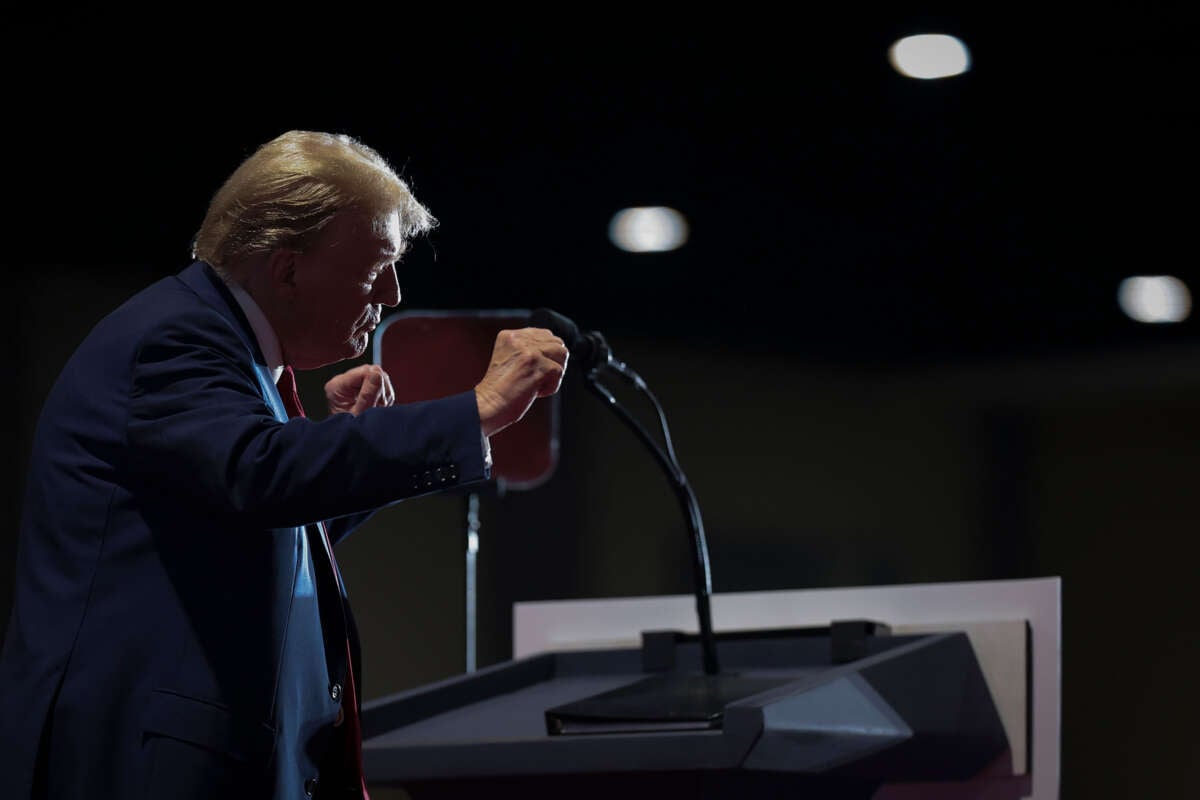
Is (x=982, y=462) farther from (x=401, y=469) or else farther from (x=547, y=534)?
(x=401, y=469)

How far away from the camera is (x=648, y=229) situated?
9.80 feet

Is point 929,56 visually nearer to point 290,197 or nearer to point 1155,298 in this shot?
point 1155,298

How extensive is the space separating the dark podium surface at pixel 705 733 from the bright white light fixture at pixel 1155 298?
2.04 feet

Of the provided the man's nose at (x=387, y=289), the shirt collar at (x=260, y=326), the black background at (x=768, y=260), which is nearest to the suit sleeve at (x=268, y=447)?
the shirt collar at (x=260, y=326)

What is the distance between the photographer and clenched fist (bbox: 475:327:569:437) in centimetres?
136

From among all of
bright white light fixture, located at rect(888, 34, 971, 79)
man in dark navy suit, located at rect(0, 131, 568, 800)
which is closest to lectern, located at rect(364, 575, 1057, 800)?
man in dark navy suit, located at rect(0, 131, 568, 800)

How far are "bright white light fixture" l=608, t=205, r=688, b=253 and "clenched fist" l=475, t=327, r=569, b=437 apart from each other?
1544mm

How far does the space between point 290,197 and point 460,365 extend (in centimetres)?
123

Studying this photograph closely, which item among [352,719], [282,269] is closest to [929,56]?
[282,269]

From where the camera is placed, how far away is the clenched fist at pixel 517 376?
136cm

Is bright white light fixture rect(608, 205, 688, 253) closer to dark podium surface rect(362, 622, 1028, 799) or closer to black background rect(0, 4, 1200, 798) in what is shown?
black background rect(0, 4, 1200, 798)

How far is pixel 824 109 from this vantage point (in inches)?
110

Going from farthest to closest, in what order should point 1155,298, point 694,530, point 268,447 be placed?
1. point 1155,298
2. point 694,530
3. point 268,447

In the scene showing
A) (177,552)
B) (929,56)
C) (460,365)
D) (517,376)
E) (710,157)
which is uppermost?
(929,56)
